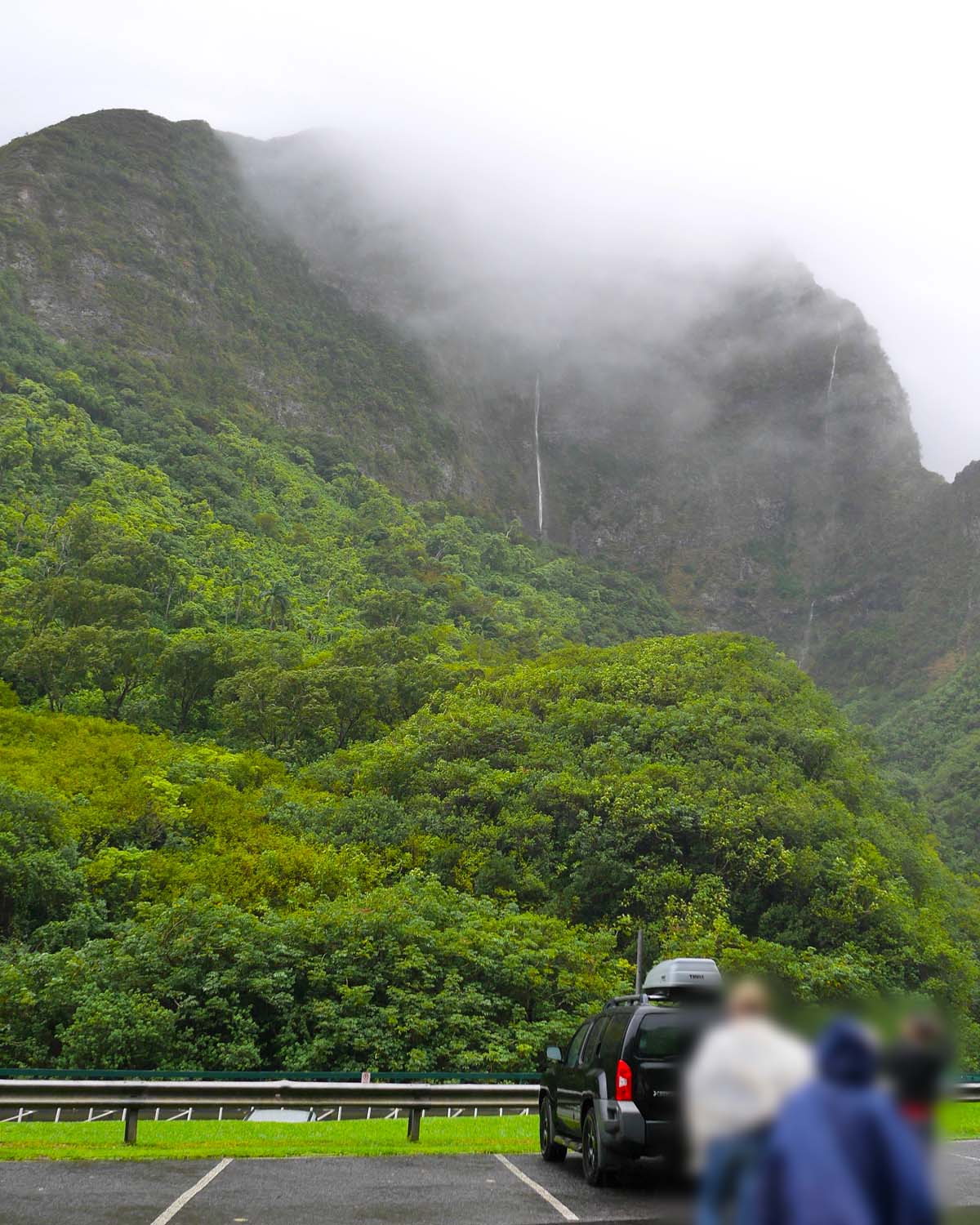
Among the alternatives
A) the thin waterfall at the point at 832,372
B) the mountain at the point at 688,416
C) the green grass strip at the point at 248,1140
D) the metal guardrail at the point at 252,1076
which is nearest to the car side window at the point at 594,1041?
the green grass strip at the point at 248,1140

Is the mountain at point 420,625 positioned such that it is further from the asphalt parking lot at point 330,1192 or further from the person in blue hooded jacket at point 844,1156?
the person in blue hooded jacket at point 844,1156

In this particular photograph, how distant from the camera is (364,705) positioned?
180 feet

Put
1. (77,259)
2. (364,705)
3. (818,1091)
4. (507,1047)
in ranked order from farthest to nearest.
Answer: (77,259) → (364,705) → (507,1047) → (818,1091)

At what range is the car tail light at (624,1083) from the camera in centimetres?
874

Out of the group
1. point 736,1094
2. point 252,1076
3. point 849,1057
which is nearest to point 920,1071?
point 849,1057

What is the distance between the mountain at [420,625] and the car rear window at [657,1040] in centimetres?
1662

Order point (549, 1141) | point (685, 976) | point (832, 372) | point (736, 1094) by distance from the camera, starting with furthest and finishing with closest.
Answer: point (832, 372) < point (549, 1141) < point (685, 976) < point (736, 1094)

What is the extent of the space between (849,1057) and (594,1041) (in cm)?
896

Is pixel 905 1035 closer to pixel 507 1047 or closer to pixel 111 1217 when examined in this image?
pixel 111 1217

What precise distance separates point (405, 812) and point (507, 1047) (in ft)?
50.7

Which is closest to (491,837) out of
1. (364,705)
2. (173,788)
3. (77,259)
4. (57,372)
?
(173,788)

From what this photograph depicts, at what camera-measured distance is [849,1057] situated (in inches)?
75.8

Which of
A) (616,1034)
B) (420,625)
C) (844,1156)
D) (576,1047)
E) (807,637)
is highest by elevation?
(807,637)

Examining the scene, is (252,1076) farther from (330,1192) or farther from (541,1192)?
(541,1192)
